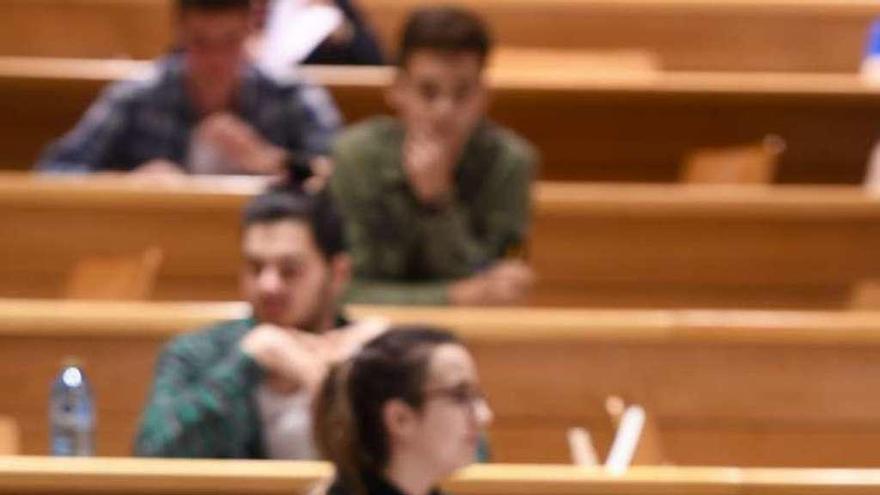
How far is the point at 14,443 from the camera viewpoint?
1417 mm

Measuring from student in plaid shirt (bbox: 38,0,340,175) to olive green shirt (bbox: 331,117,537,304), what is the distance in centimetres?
20

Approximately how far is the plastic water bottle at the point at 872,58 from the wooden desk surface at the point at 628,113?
8 cm

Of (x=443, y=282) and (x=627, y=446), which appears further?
(x=443, y=282)

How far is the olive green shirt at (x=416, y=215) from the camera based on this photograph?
5.62ft

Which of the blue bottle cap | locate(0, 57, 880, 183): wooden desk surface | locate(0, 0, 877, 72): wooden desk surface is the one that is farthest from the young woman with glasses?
the blue bottle cap

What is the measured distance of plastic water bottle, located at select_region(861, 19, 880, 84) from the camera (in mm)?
2441

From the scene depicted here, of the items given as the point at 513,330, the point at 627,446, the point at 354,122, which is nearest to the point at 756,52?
the point at 354,122

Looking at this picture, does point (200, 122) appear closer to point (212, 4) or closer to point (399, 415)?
point (212, 4)

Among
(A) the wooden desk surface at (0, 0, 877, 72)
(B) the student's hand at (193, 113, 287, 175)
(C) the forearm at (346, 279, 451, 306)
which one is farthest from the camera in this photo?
(A) the wooden desk surface at (0, 0, 877, 72)

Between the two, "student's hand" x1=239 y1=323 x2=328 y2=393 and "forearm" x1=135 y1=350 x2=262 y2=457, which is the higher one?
"student's hand" x1=239 y1=323 x2=328 y2=393

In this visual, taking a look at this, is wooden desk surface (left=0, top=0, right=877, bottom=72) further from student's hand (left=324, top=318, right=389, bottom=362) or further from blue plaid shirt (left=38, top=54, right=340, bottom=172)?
student's hand (left=324, top=318, right=389, bottom=362)

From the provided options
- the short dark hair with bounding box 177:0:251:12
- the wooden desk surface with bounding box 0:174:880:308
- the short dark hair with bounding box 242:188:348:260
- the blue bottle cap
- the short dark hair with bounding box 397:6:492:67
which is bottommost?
the wooden desk surface with bounding box 0:174:880:308

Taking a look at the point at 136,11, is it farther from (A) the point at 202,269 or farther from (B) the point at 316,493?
(B) the point at 316,493

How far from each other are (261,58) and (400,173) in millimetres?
516
